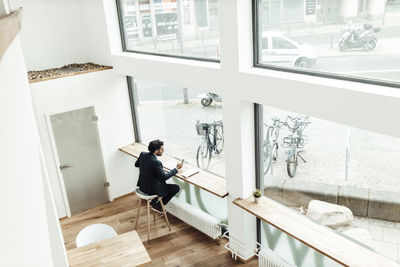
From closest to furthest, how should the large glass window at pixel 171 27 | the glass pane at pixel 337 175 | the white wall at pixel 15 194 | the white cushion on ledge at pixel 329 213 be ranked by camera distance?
the white wall at pixel 15 194, the glass pane at pixel 337 175, the white cushion on ledge at pixel 329 213, the large glass window at pixel 171 27

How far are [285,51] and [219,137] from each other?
165 centimetres

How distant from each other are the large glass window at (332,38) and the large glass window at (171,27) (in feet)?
2.60

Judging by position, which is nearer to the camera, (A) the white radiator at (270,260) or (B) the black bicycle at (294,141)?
(B) the black bicycle at (294,141)

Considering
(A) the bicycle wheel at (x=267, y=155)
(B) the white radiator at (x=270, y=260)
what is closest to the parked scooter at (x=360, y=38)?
(A) the bicycle wheel at (x=267, y=155)

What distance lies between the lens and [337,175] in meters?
3.86

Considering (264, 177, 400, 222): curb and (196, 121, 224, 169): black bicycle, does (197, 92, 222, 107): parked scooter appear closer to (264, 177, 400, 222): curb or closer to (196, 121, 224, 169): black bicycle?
(196, 121, 224, 169): black bicycle

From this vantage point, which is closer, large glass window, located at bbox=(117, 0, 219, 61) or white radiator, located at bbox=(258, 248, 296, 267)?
white radiator, located at bbox=(258, 248, 296, 267)

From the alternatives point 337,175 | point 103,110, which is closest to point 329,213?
point 337,175

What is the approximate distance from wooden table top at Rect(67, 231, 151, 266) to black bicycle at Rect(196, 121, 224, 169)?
5.39 feet

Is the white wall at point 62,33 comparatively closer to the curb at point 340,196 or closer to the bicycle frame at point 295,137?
the bicycle frame at point 295,137

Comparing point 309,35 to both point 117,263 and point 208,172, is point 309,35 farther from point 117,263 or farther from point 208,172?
point 117,263

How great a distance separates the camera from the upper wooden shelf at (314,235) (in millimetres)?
3564

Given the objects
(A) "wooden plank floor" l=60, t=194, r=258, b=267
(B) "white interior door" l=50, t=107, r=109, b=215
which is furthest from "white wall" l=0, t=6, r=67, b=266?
(B) "white interior door" l=50, t=107, r=109, b=215

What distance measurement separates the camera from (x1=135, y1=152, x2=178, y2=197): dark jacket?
5.09m
